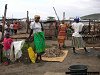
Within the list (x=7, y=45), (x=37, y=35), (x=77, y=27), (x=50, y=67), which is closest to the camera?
(x=50, y=67)

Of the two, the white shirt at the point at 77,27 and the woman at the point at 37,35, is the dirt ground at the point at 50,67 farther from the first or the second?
the white shirt at the point at 77,27

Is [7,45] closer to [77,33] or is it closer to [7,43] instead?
[7,43]

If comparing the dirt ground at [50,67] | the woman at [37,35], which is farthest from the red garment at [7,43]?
the woman at [37,35]

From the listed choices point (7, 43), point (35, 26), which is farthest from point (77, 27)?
point (7, 43)

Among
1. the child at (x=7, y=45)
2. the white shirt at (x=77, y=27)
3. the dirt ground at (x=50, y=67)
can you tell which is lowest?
the dirt ground at (x=50, y=67)

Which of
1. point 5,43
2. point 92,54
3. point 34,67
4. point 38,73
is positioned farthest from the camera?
point 92,54

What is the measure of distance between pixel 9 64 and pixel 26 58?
2.83 ft

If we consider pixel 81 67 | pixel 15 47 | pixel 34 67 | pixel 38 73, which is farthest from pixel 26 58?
pixel 81 67

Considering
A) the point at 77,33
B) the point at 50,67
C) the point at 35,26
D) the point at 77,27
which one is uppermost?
the point at 35,26

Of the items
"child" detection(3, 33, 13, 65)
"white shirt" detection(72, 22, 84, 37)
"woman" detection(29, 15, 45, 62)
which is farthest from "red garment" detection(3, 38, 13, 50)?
"white shirt" detection(72, 22, 84, 37)

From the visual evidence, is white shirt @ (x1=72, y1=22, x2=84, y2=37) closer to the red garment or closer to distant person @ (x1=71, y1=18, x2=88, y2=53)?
distant person @ (x1=71, y1=18, x2=88, y2=53)

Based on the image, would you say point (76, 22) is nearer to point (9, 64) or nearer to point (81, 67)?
point (9, 64)

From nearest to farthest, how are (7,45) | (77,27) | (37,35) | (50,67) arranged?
(50,67), (37,35), (7,45), (77,27)

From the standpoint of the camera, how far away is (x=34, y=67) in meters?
10.6
